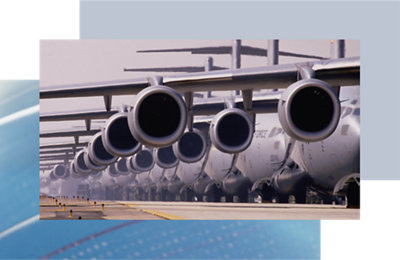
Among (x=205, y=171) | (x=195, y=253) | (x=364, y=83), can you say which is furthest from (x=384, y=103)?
(x=205, y=171)

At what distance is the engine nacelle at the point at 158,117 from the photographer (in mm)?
11367

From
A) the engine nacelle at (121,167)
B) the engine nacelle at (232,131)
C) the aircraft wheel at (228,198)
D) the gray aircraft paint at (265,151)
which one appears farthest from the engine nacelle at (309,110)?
the engine nacelle at (121,167)

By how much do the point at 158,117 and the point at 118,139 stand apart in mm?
1729

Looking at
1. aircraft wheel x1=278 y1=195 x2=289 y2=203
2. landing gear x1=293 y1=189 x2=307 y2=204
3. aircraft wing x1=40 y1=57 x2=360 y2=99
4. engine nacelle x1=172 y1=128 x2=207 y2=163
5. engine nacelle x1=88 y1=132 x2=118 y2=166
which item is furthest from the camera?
aircraft wheel x1=278 y1=195 x2=289 y2=203

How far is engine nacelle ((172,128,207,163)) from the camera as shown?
13953 millimetres

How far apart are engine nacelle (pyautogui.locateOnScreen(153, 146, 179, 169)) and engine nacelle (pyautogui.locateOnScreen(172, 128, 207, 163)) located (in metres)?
1.95

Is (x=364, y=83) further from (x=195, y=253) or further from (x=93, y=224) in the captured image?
(x=93, y=224)

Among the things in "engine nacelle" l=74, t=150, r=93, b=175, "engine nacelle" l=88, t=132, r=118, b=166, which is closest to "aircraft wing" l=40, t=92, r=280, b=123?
"engine nacelle" l=88, t=132, r=118, b=166

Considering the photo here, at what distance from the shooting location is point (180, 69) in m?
13.1

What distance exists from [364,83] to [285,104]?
2.09 meters

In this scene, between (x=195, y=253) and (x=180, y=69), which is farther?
(x=180, y=69)

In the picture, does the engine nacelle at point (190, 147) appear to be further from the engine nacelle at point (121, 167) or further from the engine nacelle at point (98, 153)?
the engine nacelle at point (121, 167)

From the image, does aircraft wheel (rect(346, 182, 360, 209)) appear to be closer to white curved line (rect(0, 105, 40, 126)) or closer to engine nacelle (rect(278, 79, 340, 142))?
engine nacelle (rect(278, 79, 340, 142))

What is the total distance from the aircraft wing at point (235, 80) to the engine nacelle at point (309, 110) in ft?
1.85
